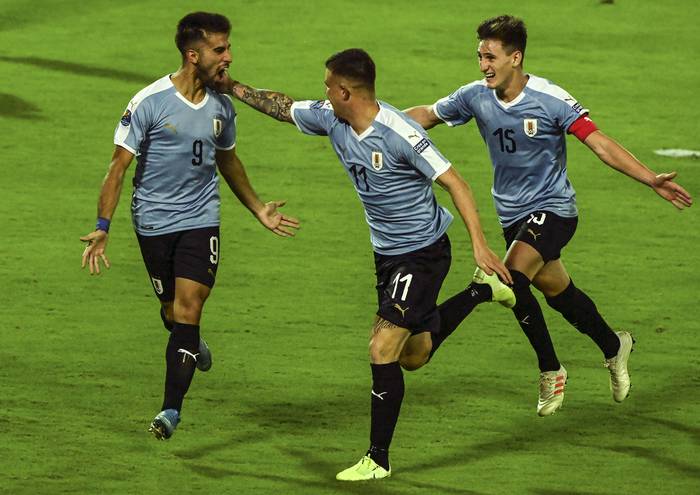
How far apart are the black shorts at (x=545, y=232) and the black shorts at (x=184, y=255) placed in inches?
72.9

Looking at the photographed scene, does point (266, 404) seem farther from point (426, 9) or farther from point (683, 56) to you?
point (426, 9)

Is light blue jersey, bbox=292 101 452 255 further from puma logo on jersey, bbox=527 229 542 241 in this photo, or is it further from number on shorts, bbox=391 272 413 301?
puma logo on jersey, bbox=527 229 542 241

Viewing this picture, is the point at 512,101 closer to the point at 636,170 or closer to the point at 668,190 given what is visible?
the point at 636,170

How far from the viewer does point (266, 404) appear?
10328 millimetres

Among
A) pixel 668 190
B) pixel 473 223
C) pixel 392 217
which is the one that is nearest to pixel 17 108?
pixel 392 217

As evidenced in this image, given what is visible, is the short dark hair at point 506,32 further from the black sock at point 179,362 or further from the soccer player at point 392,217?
the black sock at point 179,362

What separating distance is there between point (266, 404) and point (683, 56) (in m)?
13.4

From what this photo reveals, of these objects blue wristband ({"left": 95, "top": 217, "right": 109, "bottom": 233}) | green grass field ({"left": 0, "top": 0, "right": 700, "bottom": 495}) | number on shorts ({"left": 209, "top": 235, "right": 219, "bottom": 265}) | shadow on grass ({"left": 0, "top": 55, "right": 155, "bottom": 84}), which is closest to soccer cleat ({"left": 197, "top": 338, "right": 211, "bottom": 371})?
green grass field ({"left": 0, "top": 0, "right": 700, "bottom": 495})

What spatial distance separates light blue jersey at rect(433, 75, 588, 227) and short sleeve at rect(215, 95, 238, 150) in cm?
143

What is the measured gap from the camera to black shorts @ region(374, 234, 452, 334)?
8.98 metres

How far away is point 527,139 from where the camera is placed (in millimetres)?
9984

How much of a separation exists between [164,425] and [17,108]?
10468 mm

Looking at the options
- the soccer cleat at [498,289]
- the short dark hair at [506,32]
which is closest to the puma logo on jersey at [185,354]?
the soccer cleat at [498,289]

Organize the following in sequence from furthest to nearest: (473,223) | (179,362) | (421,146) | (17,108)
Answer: (17,108)
(179,362)
(421,146)
(473,223)
